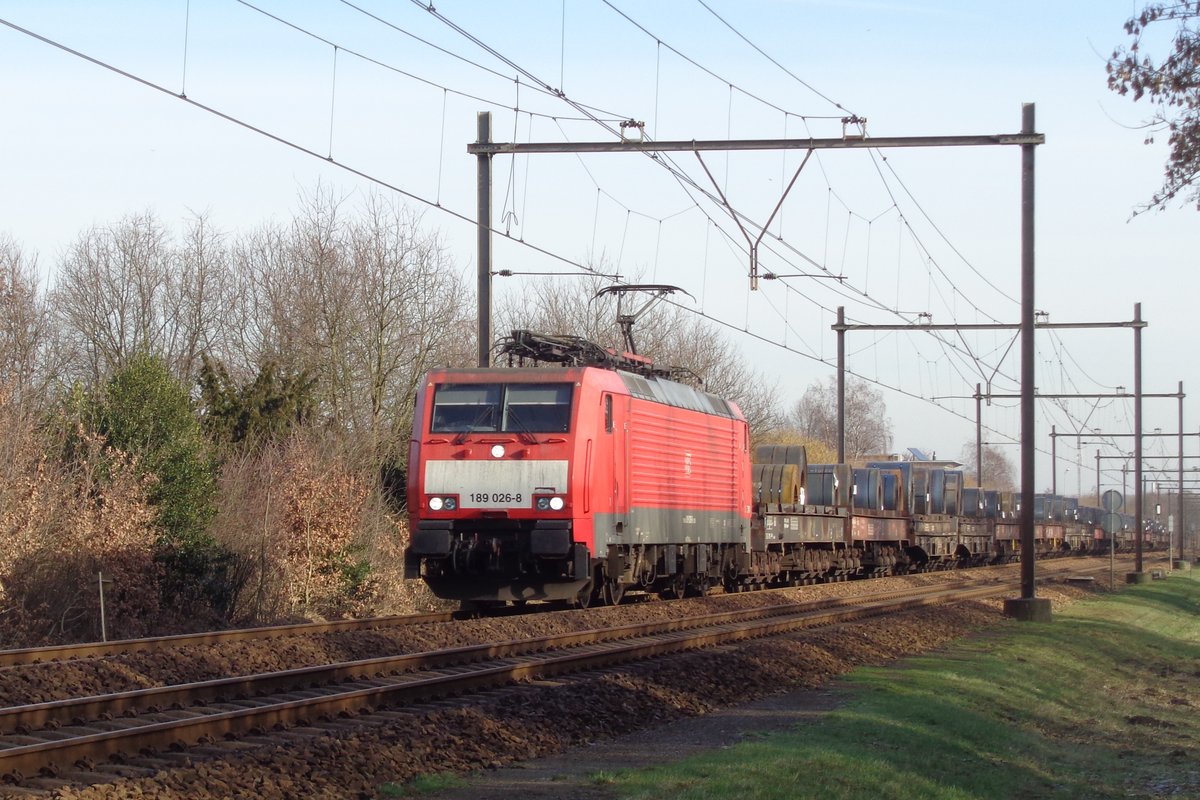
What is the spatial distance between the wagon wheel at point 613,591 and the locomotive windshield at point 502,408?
12.1ft

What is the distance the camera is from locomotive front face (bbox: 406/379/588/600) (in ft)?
63.7

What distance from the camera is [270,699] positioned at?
12.1 meters

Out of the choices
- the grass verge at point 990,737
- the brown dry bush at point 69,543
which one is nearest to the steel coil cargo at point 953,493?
the grass verge at point 990,737

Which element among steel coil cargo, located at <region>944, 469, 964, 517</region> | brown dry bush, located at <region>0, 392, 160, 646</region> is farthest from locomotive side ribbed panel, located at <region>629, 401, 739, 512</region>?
steel coil cargo, located at <region>944, 469, 964, 517</region>

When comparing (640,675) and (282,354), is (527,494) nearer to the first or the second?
(640,675)

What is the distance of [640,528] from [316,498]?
592cm

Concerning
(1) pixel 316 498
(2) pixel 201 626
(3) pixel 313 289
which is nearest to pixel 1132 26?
(2) pixel 201 626

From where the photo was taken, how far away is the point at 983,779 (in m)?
10.8

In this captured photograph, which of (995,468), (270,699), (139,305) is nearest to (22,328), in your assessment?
(139,305)

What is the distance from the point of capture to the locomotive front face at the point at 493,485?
19.4 m

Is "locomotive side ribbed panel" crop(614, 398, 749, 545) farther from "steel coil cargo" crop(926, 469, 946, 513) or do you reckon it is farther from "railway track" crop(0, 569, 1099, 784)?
"steel coil cargo" crop(926, 469, 946, 513)

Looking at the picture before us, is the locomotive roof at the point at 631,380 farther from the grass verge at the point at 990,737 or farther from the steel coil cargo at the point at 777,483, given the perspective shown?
the steel coil cargo at the point at 777,483

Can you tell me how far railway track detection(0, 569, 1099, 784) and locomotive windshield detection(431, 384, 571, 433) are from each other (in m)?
3.13

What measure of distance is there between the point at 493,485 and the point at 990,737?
28.3 ft
